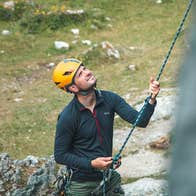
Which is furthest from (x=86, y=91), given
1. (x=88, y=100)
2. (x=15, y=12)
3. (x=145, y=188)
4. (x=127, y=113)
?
(x=15, y=12)

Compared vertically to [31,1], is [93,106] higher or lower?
higher

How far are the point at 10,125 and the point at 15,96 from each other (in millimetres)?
2181

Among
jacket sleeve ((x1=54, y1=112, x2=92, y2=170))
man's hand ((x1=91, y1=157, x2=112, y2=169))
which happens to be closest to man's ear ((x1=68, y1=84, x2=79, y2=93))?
jacket sleeve ((x1=54, y1=112, x2=92, y2=170))

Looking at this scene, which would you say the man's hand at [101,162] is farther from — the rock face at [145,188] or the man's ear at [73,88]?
the rock face at [145,188]

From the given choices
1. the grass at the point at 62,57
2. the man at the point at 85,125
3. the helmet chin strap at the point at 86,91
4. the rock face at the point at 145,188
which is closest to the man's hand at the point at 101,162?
the man at the point at 85,125

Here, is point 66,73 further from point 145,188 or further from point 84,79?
point 145,188

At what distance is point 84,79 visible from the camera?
14.5 feet

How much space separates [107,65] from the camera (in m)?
15.5

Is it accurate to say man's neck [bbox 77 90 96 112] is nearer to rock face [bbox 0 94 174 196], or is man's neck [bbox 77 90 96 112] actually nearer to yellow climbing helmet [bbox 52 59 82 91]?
yellow climbing helmet [bbox 52 59 82 91]

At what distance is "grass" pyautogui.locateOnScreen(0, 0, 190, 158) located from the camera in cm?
1159

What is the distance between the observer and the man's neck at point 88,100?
14.6 feet

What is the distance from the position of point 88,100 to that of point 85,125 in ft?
0.73

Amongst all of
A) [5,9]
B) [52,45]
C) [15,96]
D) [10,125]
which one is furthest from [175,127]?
[5,9]

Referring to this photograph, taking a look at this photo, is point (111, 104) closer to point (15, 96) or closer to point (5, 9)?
point (15, 96)
